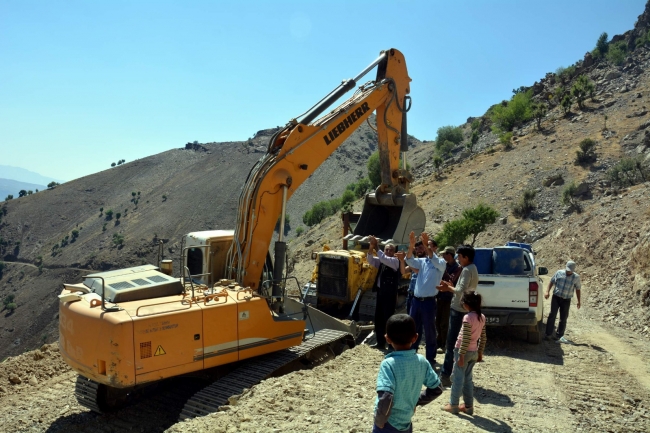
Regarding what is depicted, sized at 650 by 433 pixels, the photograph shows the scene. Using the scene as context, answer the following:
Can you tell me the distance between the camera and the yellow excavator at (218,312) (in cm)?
661

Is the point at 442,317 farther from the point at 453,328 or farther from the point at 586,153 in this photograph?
the point at 586,153

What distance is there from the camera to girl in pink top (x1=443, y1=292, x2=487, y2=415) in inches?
235

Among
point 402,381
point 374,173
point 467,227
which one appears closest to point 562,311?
point 402,381

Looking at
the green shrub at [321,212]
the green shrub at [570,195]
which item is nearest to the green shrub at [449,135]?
the green shrub at [321,212]

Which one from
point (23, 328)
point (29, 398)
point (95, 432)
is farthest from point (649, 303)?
point (23, 328)

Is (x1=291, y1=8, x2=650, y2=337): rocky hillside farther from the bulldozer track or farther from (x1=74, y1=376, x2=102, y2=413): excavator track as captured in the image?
(x1=74, y1=376, x2=102, y2=413): excavator track

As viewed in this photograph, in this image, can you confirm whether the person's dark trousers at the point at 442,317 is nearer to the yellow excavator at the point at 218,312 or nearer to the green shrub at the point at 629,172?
the yellow excavator at the point at 218,312

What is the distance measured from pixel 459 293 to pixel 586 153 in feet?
91.9

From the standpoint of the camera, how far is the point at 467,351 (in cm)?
601

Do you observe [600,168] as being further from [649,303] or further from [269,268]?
[269,268]

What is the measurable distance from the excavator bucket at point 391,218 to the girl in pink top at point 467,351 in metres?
6.08

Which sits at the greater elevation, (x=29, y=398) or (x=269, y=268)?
(x=269, y=268)

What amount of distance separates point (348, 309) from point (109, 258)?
57858 millimetres

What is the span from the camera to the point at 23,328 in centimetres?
5234
